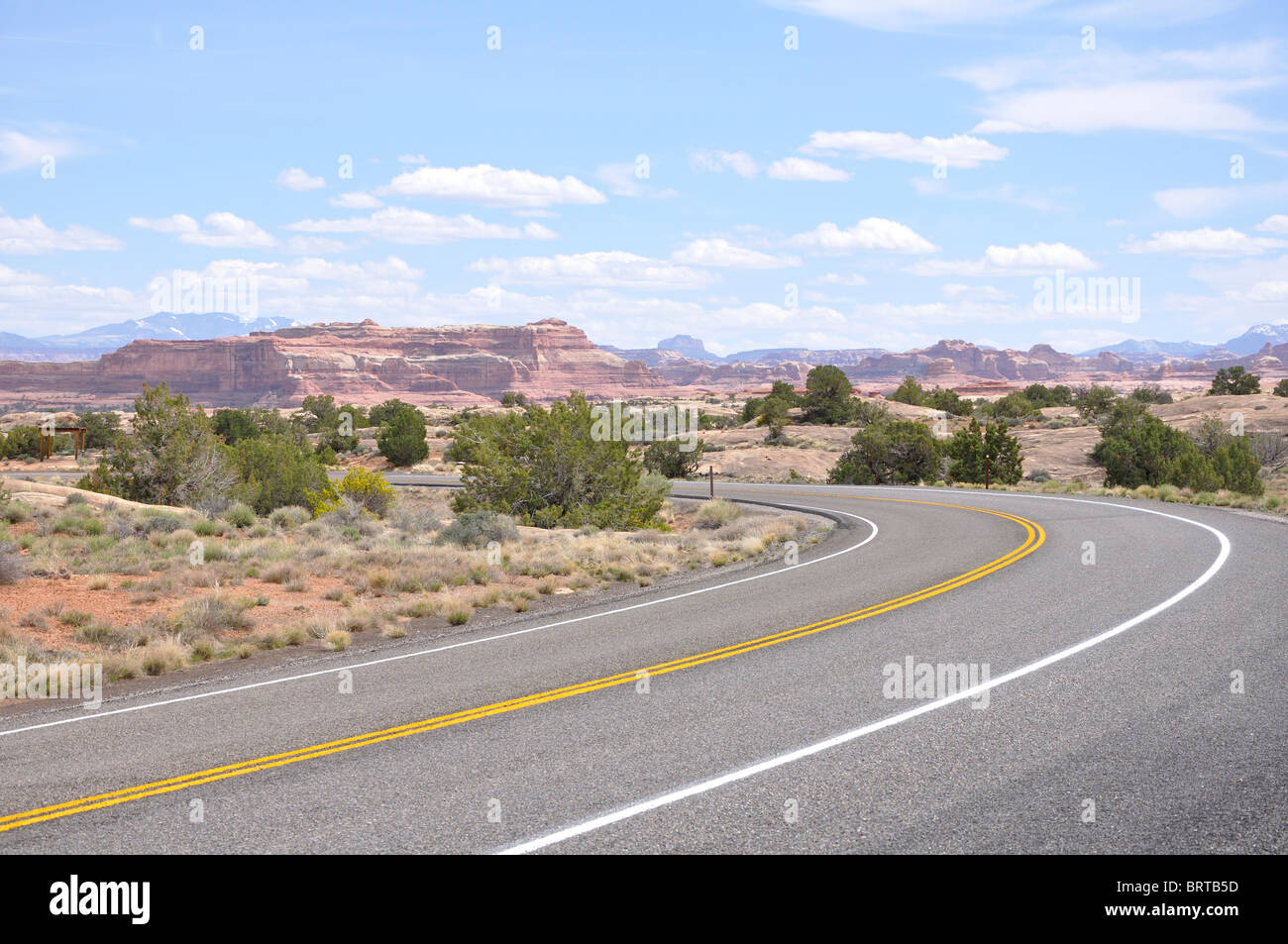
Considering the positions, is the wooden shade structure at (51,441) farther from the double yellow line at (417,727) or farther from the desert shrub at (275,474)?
the double yellow line at (417,727)

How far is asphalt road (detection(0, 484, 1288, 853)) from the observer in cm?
555

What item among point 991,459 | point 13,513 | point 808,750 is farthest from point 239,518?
point 991,459

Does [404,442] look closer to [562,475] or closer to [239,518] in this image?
[562,475]

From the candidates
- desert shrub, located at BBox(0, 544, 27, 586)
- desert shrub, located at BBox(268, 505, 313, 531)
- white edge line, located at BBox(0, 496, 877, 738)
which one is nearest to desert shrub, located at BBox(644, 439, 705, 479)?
desert shrub, located at BBox(268, 505, 313, 531)

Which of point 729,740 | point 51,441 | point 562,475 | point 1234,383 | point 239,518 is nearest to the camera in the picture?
point 729,740

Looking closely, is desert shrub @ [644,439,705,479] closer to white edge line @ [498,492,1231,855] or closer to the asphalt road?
the asphalt road

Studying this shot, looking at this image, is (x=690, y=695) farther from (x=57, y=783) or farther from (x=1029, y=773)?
(x=57, y=783)

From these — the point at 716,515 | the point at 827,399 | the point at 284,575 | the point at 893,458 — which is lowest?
the point at 716,515

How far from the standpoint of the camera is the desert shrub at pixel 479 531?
2102 cm

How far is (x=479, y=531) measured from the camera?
21.4 m

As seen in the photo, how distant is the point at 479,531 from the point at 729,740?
48.6ft

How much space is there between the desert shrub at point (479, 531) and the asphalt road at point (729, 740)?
26.9ft

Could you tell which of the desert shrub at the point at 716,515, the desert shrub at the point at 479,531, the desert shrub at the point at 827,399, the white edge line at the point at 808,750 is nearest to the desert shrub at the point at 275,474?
the desert shrub at the point at 479,531

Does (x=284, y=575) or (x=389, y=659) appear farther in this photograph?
(x=284, y=575)
